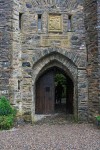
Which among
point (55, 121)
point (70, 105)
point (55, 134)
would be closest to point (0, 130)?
point (55, 134)

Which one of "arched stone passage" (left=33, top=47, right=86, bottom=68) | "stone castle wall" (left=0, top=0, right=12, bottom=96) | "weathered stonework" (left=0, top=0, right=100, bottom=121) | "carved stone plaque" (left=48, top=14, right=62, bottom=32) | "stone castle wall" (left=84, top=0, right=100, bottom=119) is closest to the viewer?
"stone castle wall" (left=0, top=0, right=12, bottom=96)

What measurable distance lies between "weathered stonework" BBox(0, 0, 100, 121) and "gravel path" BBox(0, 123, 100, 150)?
1.73m

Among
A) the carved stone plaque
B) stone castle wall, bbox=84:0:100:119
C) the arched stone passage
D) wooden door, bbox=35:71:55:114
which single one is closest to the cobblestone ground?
stone castle wall, bbox=84:0:100:119

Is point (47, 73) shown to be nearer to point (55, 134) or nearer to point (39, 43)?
point (39, 43)

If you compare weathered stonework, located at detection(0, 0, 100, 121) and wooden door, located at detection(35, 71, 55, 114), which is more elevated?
weathered stonework, located at detection(0, 0, 100, 121)

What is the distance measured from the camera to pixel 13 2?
383 inches

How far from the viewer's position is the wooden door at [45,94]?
12.3 meters

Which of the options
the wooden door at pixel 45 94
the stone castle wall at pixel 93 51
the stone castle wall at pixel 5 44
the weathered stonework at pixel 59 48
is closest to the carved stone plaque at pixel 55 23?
the weathered stonework at pixel 59 48

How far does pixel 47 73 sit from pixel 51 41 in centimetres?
214

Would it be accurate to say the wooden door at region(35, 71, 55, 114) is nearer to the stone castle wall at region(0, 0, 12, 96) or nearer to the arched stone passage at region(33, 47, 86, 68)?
the arched stone passage at region(33, 47, 86, 68)

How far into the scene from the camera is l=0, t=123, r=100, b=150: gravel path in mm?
6254

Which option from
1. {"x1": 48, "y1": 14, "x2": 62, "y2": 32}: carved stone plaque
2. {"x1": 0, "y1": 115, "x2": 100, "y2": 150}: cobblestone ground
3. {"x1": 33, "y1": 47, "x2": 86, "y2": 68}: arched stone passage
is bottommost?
{"x1": 0, "y1": 115, "x2": 100, "y2": 150}: cobblestone ground

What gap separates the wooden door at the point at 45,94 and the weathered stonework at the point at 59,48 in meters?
1.56

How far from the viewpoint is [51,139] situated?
714cm
